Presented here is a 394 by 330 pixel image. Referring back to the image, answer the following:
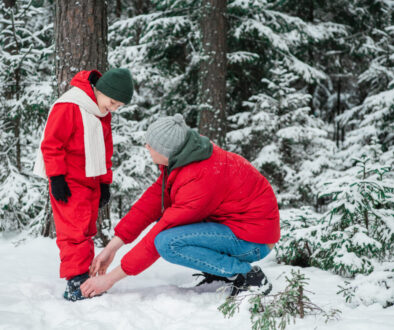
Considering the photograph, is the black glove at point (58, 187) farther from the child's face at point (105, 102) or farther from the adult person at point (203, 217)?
the child's face at point (105, 102)

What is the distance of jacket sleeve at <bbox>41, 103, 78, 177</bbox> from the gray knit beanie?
618mm

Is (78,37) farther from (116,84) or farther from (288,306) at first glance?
(288,306)

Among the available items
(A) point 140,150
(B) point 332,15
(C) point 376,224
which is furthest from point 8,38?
(B) point 332,15

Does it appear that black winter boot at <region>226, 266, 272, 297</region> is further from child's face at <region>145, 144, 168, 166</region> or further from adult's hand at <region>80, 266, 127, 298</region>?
child's face at <region>145, 144, 168, 166</region>

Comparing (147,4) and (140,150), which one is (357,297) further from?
(147,4)

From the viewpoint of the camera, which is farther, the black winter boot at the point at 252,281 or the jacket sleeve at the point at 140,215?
the jacket sleeve at the point at 140,215

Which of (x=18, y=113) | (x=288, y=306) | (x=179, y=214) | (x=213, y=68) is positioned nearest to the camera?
(x=288, y=306)

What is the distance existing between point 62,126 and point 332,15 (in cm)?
1162

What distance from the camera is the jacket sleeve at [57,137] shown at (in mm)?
2301

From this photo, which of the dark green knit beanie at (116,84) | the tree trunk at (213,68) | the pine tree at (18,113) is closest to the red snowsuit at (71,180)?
the dark green knit beanie at (116,84)

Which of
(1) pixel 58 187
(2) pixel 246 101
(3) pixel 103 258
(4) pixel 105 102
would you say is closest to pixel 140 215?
(3) pixel 103 258

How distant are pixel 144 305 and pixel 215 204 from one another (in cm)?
81

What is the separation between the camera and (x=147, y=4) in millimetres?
12297

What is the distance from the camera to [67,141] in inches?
96.9
